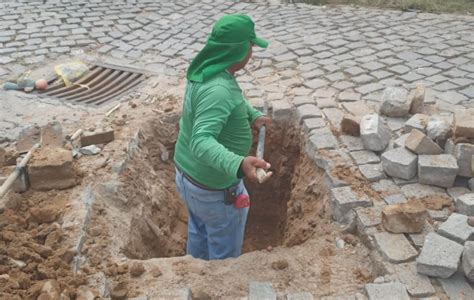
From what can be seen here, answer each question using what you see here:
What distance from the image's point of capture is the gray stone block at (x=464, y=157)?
13.9 feet

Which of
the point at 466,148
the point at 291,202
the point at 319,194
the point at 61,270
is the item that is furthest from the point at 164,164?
the point at 466,148

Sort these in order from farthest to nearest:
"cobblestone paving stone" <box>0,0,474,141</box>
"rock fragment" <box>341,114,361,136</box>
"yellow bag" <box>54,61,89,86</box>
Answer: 1. "yellow bag" <box>54,61,89,86</box>
2. "cobblestone paving stone" <box>0,0,474,141</box>
3. "rock fragment" <box>341,114,361,136</box>

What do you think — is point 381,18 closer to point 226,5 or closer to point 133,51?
point 226,5

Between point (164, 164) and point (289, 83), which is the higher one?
point (289, 83)

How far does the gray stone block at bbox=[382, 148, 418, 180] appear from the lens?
4.43 m

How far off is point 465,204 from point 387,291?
1.11 meters

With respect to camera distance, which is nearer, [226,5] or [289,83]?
[289,83]

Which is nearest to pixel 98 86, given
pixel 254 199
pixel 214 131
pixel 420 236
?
pixel 254 199

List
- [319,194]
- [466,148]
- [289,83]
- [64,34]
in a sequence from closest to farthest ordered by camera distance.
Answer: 1. [466,148]
2. [319,194]
3. [289,83]
4. [64,34]

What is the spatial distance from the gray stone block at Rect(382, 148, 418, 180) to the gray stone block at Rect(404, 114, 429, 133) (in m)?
0.42

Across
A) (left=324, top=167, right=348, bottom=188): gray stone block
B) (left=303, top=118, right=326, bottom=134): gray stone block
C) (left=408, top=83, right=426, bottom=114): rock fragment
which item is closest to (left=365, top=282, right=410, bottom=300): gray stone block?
(left=324, top=167, right=348, bottom=188): gray stone block

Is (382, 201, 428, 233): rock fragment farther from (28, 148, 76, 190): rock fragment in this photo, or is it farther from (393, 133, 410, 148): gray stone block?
(28, 148, 76, 190): rock fragment

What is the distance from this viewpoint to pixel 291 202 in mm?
5422

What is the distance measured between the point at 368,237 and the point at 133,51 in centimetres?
511
